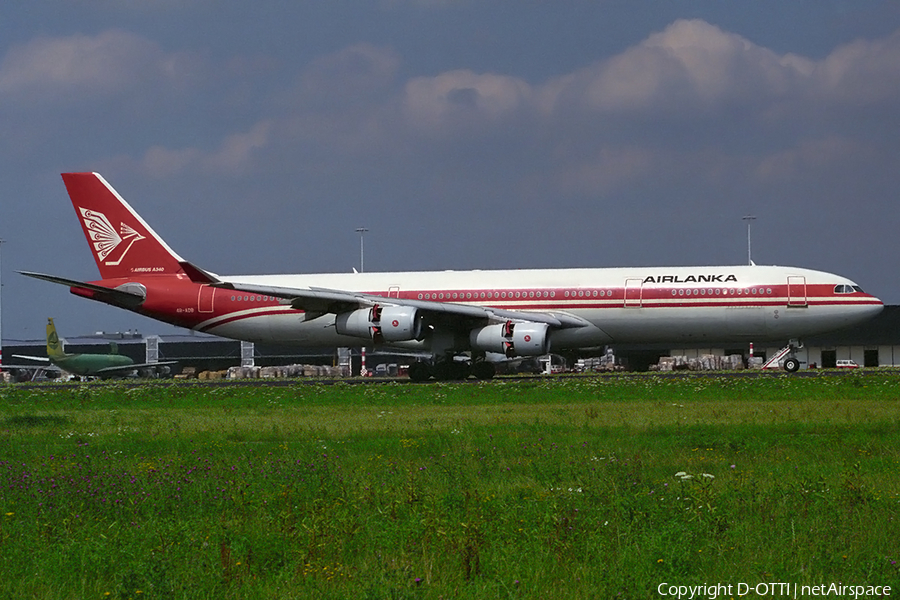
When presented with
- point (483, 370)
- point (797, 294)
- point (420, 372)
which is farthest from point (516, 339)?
point (797, 294)

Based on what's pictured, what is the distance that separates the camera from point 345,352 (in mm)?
80312

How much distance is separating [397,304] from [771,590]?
1239 inches

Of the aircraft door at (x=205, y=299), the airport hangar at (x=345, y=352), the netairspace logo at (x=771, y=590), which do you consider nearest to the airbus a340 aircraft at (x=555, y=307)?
the aircraft door at (x=205, y=299)

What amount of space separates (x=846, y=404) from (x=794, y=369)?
1847cm

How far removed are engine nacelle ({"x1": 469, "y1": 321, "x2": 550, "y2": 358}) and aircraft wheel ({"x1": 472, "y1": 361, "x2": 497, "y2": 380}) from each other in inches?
170

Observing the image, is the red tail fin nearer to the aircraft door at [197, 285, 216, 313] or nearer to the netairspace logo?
the aircraft door at [197, 285, 216, 313]

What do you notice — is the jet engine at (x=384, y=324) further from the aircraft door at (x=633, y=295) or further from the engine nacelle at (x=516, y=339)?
Result: the aircraft door at (x=633, y=295)

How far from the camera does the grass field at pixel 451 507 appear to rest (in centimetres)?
717

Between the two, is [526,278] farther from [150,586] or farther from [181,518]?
[150,586]

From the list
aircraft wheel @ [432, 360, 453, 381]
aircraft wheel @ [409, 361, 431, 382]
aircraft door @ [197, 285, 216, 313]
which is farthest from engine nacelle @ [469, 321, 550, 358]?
aircraft door @ [197, 285, 216, 313]

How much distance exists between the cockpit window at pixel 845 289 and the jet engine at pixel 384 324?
15537 millimetres

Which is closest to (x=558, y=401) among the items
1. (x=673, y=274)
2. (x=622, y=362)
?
(x=673, y=274)

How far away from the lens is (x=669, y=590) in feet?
22.1

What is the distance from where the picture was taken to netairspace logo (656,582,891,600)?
661cm
